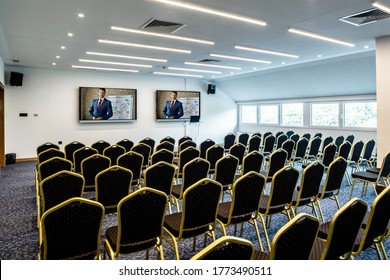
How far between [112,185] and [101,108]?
30.0 ft

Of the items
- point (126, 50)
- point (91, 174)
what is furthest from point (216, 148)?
point (126, 50)

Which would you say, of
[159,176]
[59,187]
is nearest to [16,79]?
[59,187]

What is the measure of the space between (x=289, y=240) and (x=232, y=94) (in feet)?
46.6

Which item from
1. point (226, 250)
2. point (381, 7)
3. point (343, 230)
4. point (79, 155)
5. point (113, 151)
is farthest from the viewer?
point (113, 151)

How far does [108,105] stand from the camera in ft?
40.1

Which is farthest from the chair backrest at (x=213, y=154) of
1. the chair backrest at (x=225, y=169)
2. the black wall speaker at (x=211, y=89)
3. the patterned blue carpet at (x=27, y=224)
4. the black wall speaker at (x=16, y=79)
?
the black wall speaker at (x=211, y=89)

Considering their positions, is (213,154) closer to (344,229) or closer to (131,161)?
(131,161)

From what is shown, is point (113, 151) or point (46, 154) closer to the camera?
point (46, 154)

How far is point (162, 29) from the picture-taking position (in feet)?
19.9

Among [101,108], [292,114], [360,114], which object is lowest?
[360,114]

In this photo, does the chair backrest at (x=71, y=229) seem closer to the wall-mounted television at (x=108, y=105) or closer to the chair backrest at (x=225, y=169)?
the chair backrest at (x=225, y=169)

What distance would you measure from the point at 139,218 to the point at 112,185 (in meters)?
1.18

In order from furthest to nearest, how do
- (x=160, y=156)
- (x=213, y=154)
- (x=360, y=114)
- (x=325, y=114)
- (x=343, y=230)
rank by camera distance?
(x=325, y=114), (x=360, y=114), (x=213, y=154), (x=160, y=156), (x=343, y=230)

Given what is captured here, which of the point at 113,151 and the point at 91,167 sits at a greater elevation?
the point at 113,151
